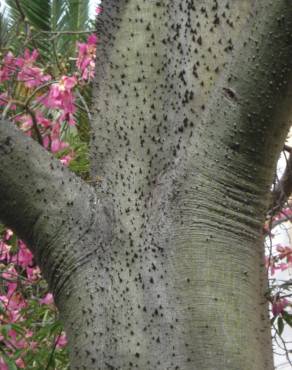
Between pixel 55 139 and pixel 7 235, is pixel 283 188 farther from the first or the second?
pixel 7 235

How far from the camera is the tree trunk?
1.04 meters

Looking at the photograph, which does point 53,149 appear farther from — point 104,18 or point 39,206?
point 39,206

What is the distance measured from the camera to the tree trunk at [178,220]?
40.9 inches

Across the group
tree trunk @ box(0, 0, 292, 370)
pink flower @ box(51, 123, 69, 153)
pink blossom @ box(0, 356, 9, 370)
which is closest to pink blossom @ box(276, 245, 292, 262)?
pink flower @ box(51, 123, 69, 153)

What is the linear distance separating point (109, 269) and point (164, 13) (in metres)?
0.54

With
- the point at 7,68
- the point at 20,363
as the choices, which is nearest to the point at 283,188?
the point at 20,363

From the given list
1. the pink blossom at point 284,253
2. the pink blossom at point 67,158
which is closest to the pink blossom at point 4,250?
the pink blossom at point 67,158

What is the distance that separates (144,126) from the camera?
124 centimetres

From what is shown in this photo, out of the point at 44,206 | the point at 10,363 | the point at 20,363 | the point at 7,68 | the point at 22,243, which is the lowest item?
the point at 44,206

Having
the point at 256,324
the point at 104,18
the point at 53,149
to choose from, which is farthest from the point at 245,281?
the point at 53,149

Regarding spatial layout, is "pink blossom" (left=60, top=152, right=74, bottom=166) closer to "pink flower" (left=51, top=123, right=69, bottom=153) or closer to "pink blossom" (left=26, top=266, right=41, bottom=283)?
"pink flower" (left=51, top=123, right=69, bottom=153)

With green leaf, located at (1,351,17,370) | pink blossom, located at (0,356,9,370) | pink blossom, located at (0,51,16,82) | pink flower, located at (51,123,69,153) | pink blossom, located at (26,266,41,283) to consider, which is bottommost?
green leaf, located at (1,351,17,370)

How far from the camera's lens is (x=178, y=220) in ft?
3.66

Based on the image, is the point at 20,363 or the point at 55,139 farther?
the point at 55,139
